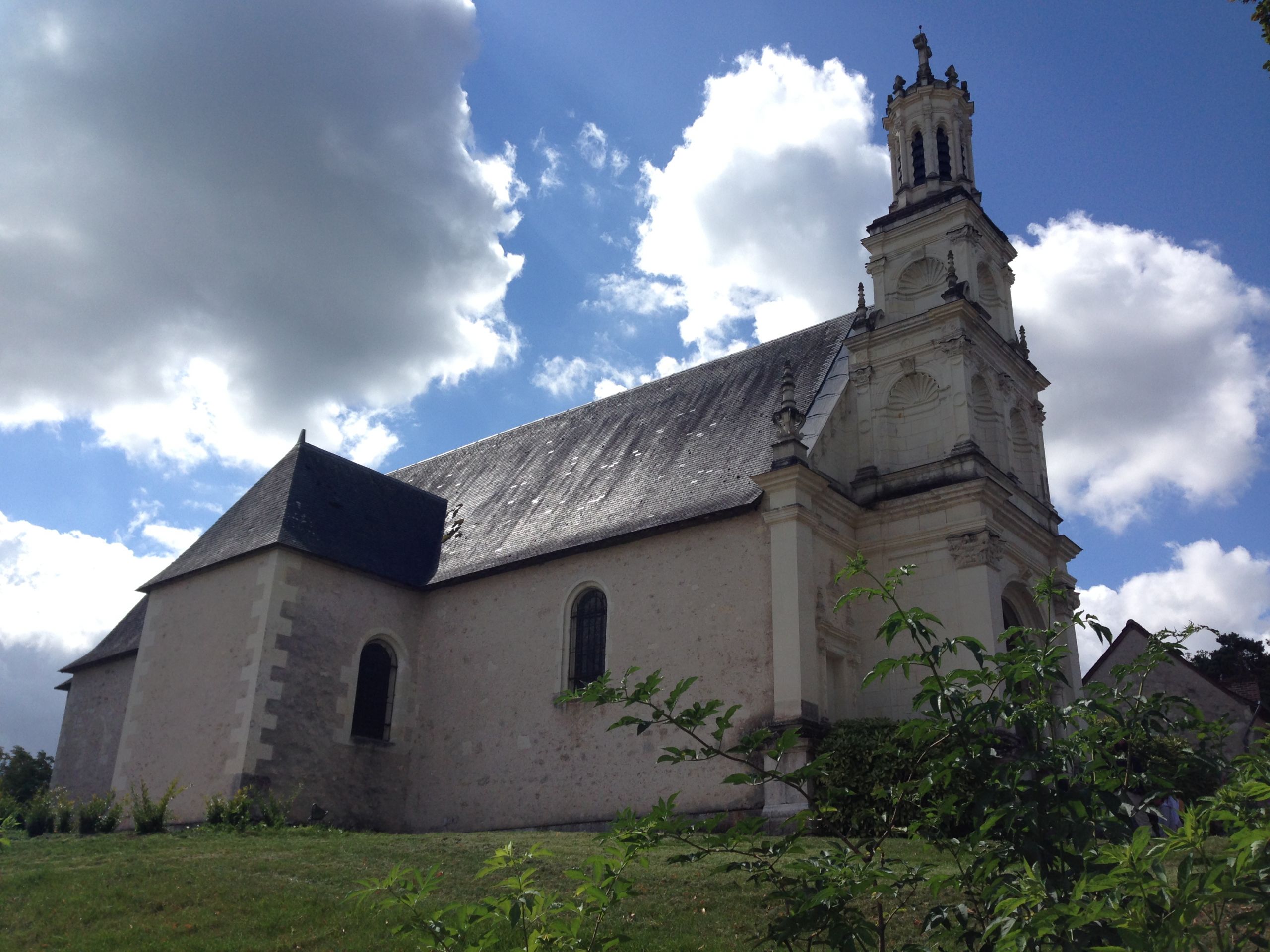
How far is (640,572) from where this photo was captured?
17.4 m

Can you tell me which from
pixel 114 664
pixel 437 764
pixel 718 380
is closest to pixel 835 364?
pixel 718 380

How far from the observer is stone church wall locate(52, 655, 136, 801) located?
22.4 metres

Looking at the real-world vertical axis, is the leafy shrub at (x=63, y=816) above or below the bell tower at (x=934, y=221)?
below

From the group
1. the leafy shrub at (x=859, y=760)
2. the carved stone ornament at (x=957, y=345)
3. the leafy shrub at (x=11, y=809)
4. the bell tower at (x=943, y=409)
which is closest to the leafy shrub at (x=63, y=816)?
the leafy shrub at (x=11, y=809)

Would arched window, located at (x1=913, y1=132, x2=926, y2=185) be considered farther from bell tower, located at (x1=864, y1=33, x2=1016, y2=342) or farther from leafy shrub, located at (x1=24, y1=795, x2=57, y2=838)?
leafy shrub, located at (x1=24, y1=795, x2=57, y2=838)

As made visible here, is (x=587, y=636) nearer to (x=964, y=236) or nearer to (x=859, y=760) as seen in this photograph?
(x=859, y=760)

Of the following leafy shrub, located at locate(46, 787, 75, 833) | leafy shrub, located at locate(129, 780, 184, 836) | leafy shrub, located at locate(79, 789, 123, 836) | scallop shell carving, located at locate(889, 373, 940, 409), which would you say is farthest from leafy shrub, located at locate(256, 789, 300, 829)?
scallop shell carving, located at locate(889, 373, 940, 409)

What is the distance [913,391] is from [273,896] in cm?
1331

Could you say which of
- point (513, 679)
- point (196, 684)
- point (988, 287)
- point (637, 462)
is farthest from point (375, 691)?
point (988, 287)

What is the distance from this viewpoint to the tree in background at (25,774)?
2827 centimetres

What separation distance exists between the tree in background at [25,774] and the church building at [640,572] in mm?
7592

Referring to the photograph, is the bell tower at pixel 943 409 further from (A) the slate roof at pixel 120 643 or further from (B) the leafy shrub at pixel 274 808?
(A) the slate roof at pixel 120 643

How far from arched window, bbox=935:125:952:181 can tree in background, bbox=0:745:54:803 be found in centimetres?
2602

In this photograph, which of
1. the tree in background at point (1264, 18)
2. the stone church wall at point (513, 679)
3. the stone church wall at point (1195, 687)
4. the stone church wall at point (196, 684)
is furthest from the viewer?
the stone church wall at point (1195, 687)
